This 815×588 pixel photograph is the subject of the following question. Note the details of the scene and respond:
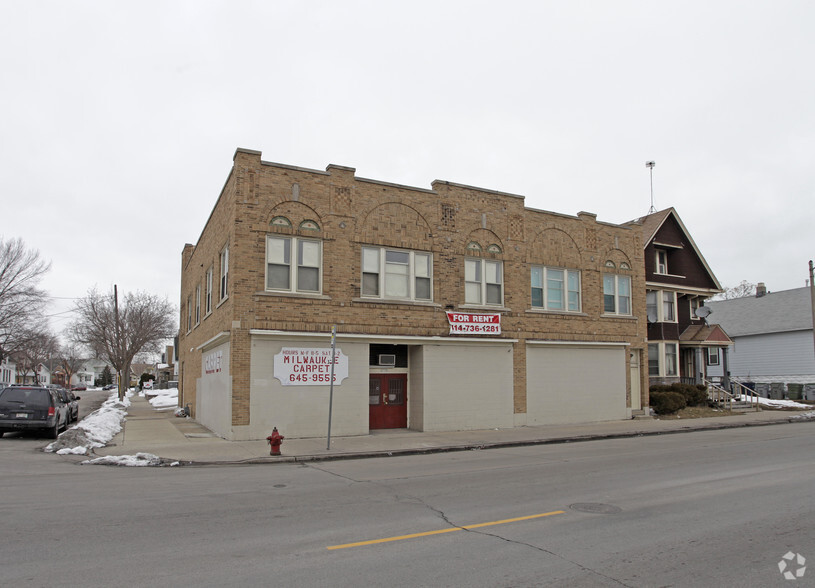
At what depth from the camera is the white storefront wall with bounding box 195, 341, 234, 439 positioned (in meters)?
16.6

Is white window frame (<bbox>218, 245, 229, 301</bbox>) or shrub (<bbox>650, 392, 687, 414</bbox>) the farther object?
shrub (<bbox>650, 392, 687, 414</bbox>)

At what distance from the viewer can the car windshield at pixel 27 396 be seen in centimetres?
1767

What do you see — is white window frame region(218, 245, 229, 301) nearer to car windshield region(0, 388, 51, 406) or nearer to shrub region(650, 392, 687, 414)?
car windshield region(0, 388, 51, 406)

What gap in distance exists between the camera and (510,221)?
2097cm

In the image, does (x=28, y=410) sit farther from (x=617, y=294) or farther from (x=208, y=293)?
(x=617, y=294)

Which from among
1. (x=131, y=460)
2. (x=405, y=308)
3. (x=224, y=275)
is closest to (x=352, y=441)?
(x=405, y=308)

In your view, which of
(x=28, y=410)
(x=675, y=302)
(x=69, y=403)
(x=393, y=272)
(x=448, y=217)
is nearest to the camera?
(x=28, y=410)

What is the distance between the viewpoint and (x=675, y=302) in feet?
96.5

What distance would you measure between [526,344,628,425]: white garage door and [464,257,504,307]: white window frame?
2.38 metres

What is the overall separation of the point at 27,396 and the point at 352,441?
10068 mm

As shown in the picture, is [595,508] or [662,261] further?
[662,261]

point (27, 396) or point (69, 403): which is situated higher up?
point (27, 396)

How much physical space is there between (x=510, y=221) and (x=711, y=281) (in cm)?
1618

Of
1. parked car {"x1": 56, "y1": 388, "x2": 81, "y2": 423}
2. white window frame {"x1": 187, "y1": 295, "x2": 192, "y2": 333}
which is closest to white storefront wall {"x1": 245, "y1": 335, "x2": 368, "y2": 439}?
parked car {"x1": 56, "y1": 388, "x2": 81, "y2": 423}
